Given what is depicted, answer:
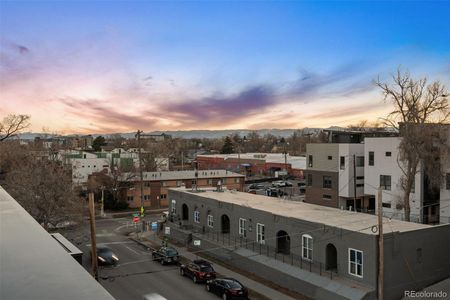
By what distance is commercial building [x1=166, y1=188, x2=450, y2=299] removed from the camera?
67.7ft

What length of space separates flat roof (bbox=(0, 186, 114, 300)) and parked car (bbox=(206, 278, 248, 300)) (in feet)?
58.4

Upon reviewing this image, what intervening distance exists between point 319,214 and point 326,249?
4.43 meters

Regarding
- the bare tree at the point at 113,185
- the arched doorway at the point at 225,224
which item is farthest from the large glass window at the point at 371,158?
the bare tree at the point at 113,185

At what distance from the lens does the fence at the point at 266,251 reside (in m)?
23.2

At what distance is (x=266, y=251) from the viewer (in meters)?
27.5

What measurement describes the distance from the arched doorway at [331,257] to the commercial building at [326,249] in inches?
0.7

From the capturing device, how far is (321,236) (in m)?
23.5

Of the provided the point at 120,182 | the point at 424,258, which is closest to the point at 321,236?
the point at 424,258

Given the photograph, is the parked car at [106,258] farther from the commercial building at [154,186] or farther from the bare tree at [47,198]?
the commercial building at [154,186]

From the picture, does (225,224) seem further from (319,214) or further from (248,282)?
(319,214)

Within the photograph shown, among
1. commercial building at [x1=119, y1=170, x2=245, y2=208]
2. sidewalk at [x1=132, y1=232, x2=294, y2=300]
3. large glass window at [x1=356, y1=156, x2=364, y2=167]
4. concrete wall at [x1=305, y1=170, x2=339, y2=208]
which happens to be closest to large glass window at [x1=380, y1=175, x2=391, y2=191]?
large glass window at [x1=356, y1=156, x2=364, y2=167]

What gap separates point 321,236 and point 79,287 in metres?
22.0

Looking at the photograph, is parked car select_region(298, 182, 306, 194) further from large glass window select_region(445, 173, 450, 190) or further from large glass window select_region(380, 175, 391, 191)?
large glass window select_region(445, 173, 450, 190)

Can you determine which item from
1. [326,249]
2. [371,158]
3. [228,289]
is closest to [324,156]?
[371,158]
